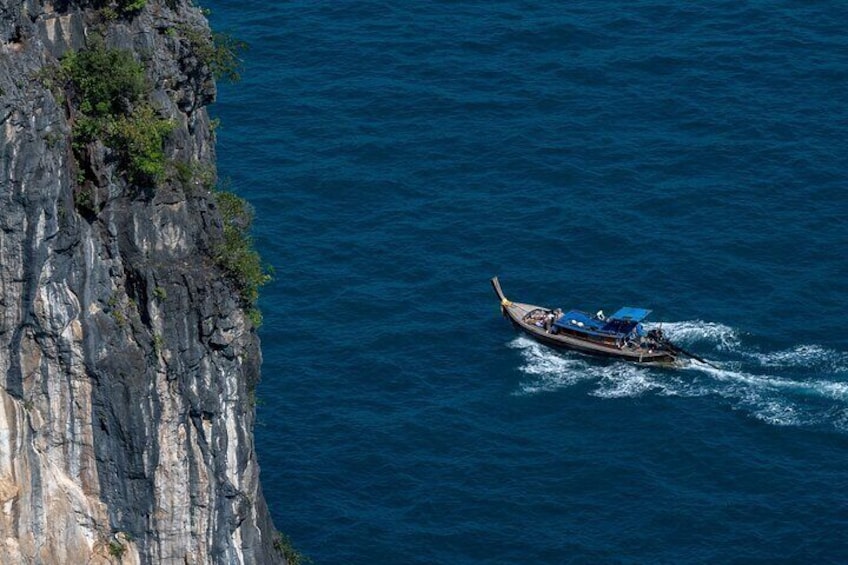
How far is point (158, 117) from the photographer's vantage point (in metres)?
63.4

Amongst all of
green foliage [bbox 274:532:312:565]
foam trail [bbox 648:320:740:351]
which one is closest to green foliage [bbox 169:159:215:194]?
green foliage [bbox 274:532:312:565]

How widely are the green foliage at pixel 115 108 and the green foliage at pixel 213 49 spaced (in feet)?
12.4

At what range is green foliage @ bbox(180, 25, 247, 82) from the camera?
6600 cm

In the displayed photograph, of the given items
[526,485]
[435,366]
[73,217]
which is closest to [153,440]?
[73,217]

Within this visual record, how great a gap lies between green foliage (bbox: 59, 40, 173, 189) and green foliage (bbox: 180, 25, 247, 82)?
3790 millimetres

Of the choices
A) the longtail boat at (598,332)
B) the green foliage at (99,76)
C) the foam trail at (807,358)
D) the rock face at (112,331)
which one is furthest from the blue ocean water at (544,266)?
the green foliage at (99,76)

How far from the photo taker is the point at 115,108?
6228cm

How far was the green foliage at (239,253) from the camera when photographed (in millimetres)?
A: 66125

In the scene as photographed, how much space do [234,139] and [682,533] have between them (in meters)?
53.8

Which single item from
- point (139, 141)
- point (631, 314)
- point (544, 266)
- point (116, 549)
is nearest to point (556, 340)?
point (631, 314)

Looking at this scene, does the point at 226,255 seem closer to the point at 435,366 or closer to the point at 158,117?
the point at 158,117

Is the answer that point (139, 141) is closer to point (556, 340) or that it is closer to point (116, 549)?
point (116, 549)

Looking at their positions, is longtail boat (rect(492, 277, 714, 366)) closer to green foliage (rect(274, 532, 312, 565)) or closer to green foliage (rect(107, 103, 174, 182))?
green foliage (rect(274, 532, 312, 565))

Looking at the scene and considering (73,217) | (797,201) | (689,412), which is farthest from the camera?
(797,201)
